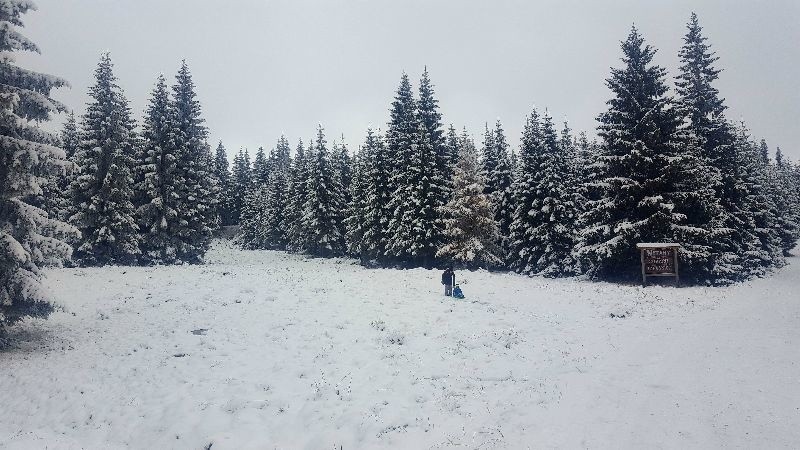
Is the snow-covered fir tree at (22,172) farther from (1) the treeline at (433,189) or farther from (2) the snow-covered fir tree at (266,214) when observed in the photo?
(2) the snow-covered fir tree at (266,214)

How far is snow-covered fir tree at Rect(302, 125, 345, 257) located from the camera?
55344mm

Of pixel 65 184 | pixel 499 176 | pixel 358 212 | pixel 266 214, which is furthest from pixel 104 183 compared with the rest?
pixel 266 214

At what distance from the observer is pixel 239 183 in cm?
9775

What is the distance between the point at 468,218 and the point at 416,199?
4.87 meters

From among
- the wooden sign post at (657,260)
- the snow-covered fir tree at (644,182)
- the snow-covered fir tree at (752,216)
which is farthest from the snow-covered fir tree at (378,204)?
the snow-covered fir tree at (752,216)

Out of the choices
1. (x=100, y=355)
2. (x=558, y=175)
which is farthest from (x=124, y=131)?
(x=558, y=175)

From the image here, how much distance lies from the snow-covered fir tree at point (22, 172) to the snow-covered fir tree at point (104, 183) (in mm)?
20285

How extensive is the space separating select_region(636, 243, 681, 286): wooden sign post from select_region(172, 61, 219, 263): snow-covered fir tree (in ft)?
113

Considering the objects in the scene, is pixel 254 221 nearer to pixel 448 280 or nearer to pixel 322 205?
pixel 322 205

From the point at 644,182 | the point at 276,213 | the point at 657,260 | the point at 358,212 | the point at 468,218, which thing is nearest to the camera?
the point at 657,260

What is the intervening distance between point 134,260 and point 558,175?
35.9 m

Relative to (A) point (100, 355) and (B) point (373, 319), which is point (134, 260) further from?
(B) point (373, 319)

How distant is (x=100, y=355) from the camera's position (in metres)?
13.7

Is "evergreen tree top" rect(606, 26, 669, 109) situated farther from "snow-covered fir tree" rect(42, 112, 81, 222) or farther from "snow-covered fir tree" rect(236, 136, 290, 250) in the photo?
"snow-covered fir tree" rect(236, 136, 290, 250)
